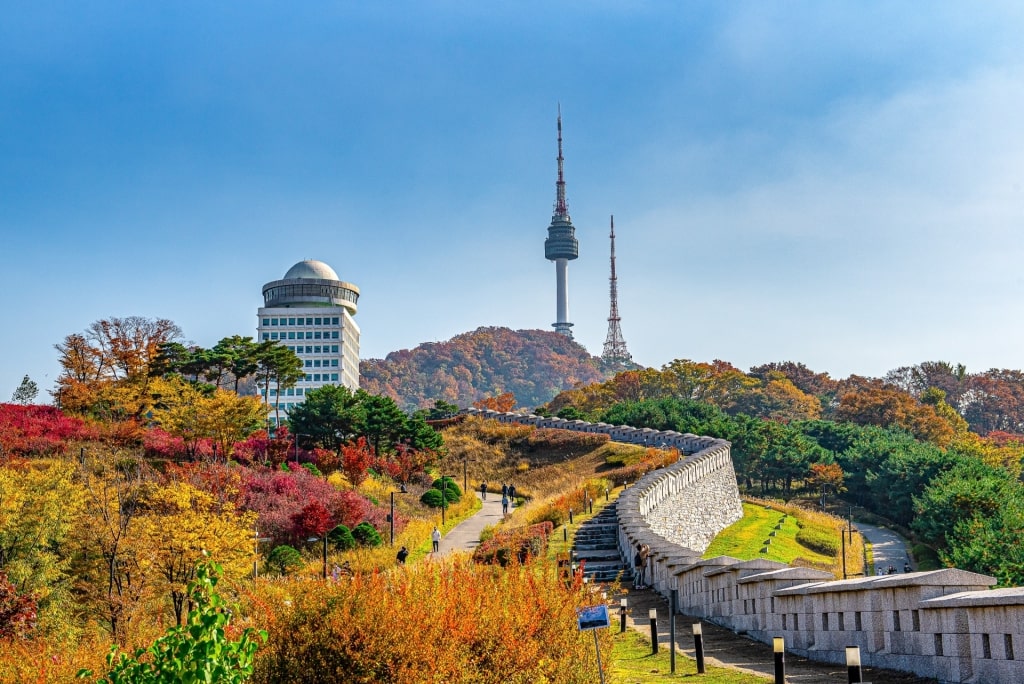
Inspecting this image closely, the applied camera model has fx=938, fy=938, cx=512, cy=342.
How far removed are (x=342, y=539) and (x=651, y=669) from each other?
23440 millimetres

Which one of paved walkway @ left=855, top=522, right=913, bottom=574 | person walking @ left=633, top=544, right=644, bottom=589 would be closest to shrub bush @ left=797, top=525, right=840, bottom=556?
paved walkway @ left=855, top=522, right=913, bottom=574

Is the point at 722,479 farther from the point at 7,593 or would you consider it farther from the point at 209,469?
the point at 7,593

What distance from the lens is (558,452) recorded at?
206 feet

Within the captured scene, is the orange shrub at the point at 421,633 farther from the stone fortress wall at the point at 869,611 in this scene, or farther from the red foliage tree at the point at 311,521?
the red foliage tree at the point at 311,521

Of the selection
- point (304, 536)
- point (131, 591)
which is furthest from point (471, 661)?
point (304, 536)

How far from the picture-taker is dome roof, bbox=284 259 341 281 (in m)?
131

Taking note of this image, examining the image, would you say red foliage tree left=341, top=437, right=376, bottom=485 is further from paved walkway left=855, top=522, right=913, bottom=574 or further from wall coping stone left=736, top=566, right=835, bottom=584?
wall coping stone left=736, top=566, right=835, bottom=584

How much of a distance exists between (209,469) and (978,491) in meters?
36.2

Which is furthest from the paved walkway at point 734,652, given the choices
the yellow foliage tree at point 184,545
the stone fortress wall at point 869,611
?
the yellow foliage tree at point 184,545

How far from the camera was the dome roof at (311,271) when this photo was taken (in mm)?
130750

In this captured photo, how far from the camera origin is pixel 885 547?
51.6 metres

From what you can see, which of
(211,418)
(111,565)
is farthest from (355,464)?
(111,565)

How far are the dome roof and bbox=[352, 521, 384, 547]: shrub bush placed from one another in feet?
323

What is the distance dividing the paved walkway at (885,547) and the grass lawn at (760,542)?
3892 mm
